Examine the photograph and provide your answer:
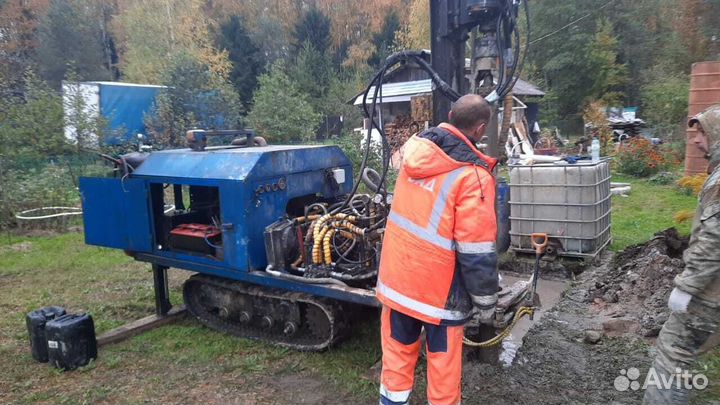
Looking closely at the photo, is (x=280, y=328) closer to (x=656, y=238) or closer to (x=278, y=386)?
(x=278, y=386)

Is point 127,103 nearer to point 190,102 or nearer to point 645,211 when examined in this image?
point 190,102

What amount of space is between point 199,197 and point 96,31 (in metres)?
35.5

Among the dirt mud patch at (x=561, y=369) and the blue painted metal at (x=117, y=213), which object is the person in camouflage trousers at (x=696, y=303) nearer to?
the dirt mud patch at (x=561, y=369)

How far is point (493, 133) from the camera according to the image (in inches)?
209

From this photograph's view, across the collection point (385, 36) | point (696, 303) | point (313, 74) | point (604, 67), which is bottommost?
point (696, 303)

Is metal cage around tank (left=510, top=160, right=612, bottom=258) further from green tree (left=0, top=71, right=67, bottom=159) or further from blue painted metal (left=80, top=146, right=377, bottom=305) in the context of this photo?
green tree (left=0, top=71, right=67, bottom=159)

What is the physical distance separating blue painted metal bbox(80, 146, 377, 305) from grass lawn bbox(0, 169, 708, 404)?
2.07ft

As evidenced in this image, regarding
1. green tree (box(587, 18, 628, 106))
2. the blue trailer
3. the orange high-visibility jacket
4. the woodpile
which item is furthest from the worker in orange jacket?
green tree (box(587, 18, 628, 106))

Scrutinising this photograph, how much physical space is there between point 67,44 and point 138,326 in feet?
111

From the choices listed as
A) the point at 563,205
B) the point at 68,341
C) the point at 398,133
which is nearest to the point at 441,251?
the point at 68,341

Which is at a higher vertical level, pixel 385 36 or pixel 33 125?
pixel 385 36

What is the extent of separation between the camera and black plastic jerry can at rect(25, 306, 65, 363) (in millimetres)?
4297

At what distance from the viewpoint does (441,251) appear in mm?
2648

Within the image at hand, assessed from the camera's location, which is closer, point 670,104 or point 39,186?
point 39,186
